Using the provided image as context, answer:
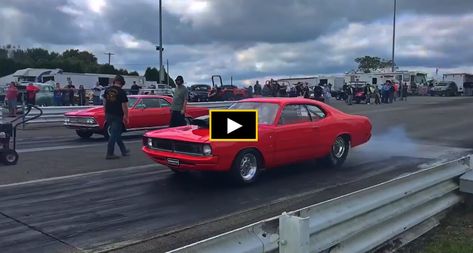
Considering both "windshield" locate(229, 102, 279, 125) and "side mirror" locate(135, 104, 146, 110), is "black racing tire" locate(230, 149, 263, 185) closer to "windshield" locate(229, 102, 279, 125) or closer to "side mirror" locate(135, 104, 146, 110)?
"windshield" locate(229, 102, 279, 125)

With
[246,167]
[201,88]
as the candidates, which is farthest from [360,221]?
[201,88]

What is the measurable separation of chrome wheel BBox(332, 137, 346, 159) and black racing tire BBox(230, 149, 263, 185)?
2.08 meters

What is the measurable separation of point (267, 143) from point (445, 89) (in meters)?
51.3

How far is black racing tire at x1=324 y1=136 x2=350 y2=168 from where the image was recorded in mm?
9305

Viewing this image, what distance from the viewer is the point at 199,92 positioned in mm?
42000

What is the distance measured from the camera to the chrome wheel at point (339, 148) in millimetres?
9359

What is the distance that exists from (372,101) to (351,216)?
3678 cm

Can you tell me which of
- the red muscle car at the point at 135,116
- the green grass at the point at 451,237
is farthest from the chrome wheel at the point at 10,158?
the green grass at the point at 451,237

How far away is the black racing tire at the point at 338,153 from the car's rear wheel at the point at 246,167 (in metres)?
1.99

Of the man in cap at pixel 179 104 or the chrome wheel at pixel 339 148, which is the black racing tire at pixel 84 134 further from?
the chrome wheel at pixel 339 148

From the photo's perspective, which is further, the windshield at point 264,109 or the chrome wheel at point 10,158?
the chrome wheel at point 10,158

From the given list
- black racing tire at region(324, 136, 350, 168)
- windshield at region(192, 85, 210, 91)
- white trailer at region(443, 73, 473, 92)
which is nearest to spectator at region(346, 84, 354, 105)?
windshield at region(192, 85, 210, 91)

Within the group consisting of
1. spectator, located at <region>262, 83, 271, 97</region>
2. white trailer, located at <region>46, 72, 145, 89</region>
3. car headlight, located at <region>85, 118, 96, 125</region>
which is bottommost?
car headlight, located at <region>85, 118, 96, 125</region>

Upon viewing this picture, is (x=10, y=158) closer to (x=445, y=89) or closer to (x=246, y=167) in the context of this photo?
(x=246, y=167)
